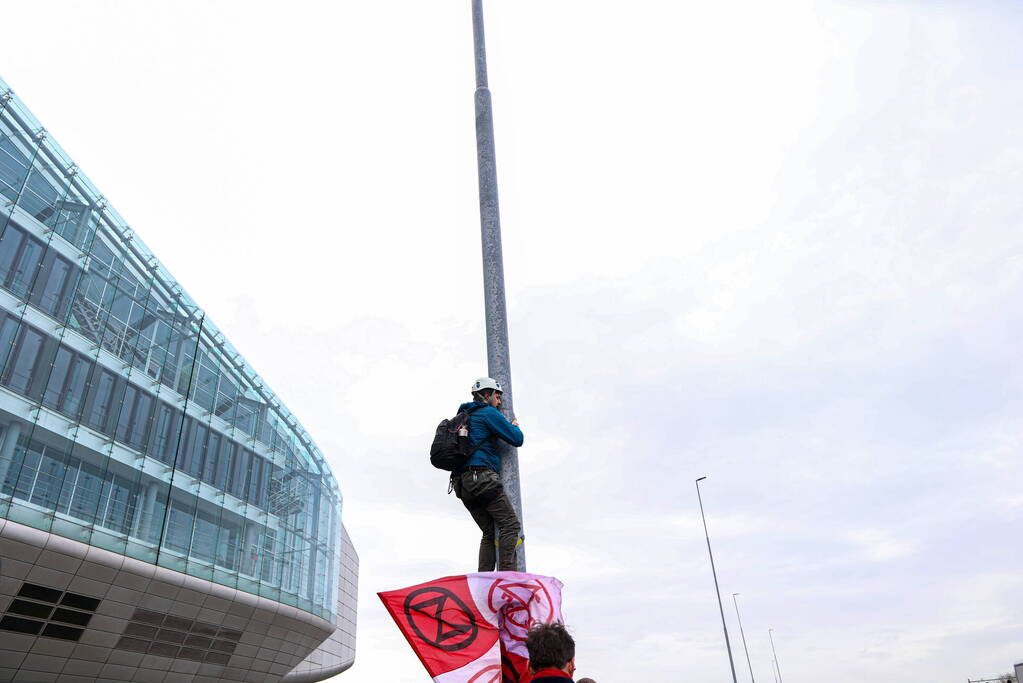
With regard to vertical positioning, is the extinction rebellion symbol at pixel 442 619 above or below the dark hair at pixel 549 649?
above

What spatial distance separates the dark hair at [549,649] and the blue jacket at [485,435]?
1.61 metres

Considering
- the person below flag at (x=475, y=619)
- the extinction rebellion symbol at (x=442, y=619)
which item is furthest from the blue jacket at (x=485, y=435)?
the extinction rebellion symbol at (x=442, y=619)

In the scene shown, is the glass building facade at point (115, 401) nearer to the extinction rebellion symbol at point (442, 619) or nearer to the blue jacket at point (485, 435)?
the blue jacket at point (485, 435)

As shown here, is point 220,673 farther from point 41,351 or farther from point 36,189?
point 36,189

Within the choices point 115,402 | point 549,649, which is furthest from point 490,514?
point 115,402

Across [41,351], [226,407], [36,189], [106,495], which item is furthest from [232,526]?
[36,189]

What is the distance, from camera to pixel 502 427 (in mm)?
5066

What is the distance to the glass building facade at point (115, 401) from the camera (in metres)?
22.5

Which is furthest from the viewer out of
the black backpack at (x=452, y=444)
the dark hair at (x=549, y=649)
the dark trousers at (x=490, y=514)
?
the black backpack at (x=452, y=444)

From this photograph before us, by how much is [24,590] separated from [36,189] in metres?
13.1

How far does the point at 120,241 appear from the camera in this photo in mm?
27391

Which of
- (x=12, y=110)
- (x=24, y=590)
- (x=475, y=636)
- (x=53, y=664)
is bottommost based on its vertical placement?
(x=475, y=636)

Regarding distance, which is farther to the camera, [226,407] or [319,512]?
[319,512]

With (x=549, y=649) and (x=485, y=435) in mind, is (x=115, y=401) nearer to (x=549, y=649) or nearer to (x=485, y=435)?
(x=485, y=435)
